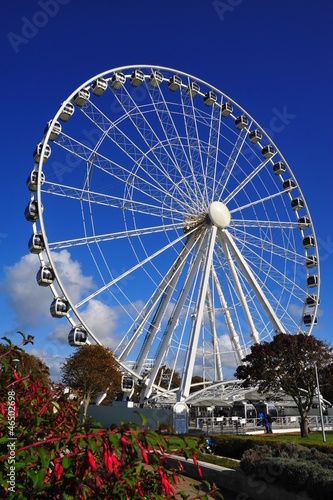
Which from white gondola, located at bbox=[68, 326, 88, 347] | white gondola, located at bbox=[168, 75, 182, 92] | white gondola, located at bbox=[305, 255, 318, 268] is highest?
white gondola, located at bbox=[168, 75, 182, 92]

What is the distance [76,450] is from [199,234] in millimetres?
29856

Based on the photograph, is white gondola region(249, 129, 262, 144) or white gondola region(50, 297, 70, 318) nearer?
white gondola region(50, 297, 70, 318)

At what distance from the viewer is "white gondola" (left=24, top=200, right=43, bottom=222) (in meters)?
24.5

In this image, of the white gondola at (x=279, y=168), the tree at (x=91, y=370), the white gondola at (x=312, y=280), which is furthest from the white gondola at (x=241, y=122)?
the tree at (x=91, y=370)


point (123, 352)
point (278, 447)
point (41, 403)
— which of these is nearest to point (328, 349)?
point (123, 352)

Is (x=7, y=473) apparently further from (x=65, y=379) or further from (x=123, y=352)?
(x=65, y=379)

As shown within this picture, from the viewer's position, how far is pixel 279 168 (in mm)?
38188

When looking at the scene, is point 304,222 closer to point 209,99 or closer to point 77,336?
point 209,99

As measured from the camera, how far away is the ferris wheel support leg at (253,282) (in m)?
32.1

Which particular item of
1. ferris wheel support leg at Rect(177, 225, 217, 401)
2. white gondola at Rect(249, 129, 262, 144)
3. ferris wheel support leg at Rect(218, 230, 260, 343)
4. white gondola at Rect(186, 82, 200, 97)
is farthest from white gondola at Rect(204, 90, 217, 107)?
ferris wheel support leg at Rect(177, 225, 217, 401)

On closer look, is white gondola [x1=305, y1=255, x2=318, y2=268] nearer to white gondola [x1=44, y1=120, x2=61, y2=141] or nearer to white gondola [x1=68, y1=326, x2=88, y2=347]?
white gondola [x1=68, y1=326, x2=88, y2=347]

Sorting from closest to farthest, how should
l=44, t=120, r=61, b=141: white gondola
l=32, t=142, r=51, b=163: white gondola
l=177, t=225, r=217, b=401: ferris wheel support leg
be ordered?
1. l=32, t=142, r=51, b=163: white gondola
2. l=44, t=120, r=61, b=141: white gondola
3. l=177, t=225, r=217, b=401: ferris wheel support leg

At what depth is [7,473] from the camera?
2.45m

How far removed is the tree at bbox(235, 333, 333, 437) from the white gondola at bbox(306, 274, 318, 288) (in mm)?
10042
